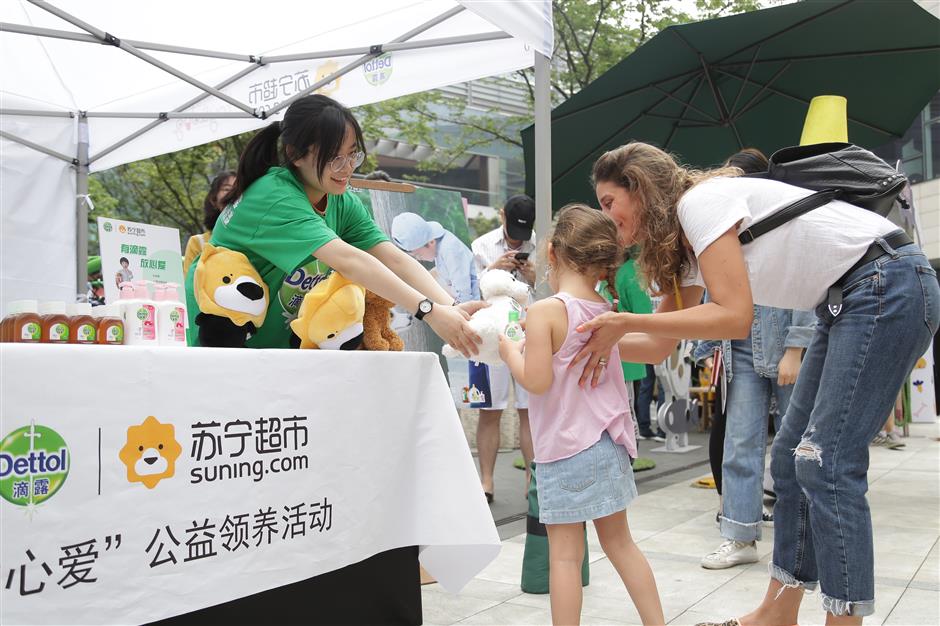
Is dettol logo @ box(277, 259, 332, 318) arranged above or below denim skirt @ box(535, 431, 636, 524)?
above

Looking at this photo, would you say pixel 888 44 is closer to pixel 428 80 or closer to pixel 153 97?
pixel 428 80

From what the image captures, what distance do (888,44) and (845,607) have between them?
4.84 meters

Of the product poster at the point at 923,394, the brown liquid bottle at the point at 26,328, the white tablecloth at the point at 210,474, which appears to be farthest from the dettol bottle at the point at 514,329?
the product poster at the point at 923,394

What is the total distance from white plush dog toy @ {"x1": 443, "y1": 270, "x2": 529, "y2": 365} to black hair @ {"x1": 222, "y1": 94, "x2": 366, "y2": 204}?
627mm

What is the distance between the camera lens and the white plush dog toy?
2463 millimetres

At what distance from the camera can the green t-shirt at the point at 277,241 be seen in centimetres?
234

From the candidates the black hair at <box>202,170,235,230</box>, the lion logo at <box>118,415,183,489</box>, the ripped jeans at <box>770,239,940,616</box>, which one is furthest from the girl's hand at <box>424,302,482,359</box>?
the black hair at <box>202,170,235,230</box>

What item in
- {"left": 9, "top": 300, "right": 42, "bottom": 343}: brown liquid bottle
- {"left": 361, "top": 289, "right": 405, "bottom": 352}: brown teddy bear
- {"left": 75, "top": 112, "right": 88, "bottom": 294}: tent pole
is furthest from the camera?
{"left": 75, "top": 112, "right": 88, "bottom": 294}: tent pole

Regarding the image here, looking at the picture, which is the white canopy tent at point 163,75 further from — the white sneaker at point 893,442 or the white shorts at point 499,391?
the white sneaker at point 893,442

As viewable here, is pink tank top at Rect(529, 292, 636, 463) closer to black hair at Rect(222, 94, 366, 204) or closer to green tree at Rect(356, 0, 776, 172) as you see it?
black hair at Rect(222, 94, 366, 204)

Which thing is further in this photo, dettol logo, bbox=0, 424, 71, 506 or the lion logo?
the lion logo

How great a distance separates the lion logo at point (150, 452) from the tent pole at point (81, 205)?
5248 millimetres

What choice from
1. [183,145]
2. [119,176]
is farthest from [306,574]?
[119,176]

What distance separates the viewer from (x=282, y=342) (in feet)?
8.41
